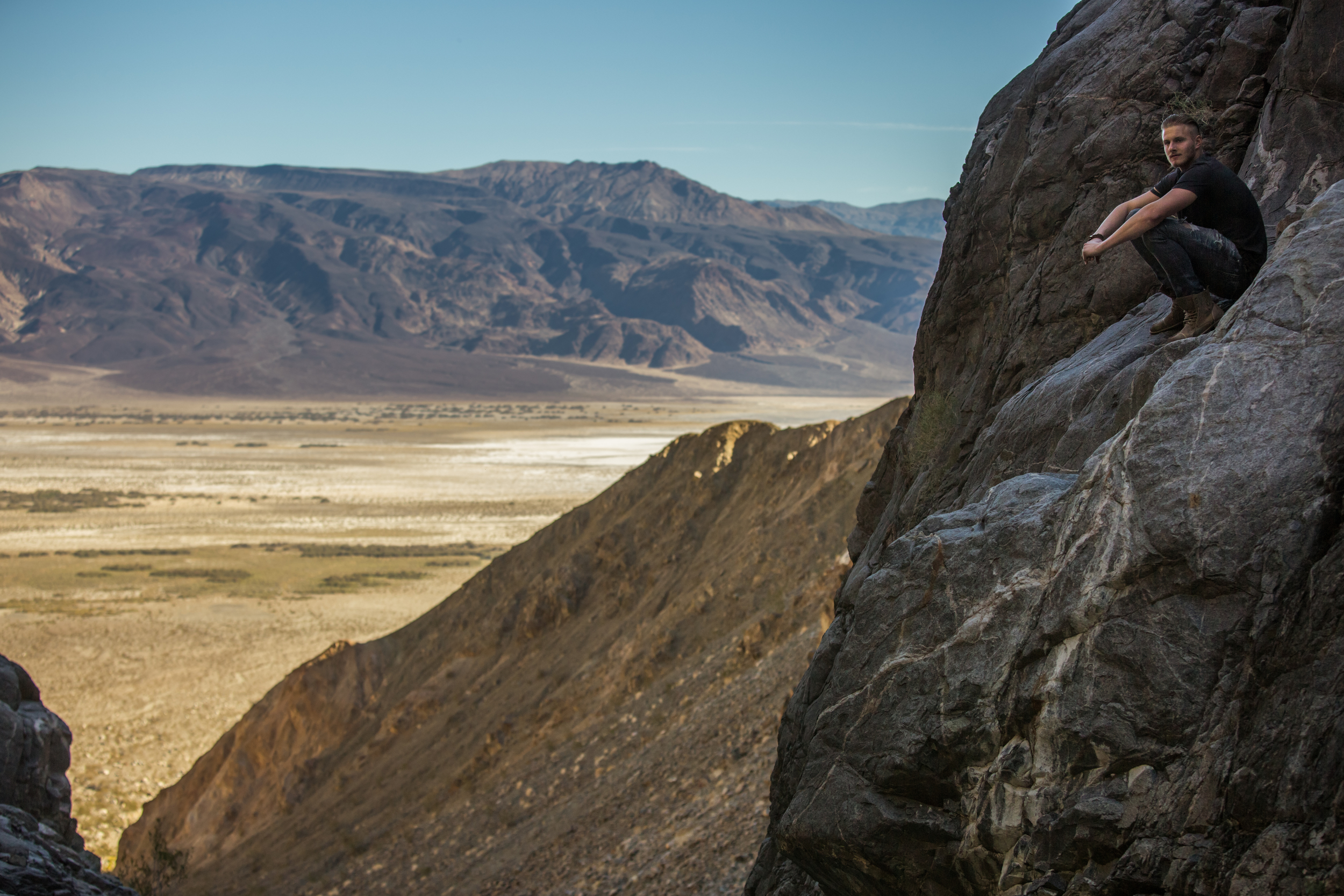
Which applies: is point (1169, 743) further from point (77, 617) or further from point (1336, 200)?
point (77, 617)

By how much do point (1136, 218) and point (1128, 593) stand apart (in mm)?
1975

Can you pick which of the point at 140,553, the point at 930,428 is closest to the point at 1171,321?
the point at 930,428

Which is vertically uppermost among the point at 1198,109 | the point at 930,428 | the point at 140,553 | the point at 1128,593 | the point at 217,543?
the point at 1198,109

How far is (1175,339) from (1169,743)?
2077 millimetres

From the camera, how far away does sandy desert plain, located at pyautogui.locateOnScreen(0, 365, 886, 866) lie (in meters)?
Answer: 24.8

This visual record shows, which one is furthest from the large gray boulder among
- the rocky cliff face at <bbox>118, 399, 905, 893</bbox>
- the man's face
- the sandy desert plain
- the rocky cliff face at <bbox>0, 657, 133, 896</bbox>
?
the sandy desert plain

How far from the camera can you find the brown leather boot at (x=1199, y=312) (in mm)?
4898

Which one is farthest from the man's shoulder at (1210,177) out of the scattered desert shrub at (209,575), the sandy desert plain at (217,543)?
the scattered desert shrub at (209,575)

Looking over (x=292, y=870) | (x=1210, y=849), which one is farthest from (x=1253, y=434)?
(x=292, y=870)

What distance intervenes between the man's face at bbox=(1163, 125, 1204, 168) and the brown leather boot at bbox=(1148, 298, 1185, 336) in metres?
0.69

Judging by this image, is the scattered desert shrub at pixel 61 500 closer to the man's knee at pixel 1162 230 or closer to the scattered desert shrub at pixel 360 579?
the scattered desert shrub at pixel 360 579

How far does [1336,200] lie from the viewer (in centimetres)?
436

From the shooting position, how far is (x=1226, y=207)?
4914 millimetres

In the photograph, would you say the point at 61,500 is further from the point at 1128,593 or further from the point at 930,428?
the point at 1128,593
